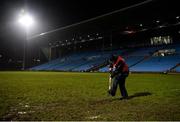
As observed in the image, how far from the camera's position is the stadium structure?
3584cm

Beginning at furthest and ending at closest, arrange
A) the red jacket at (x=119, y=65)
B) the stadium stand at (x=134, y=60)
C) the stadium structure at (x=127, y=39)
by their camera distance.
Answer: the stadium stand at (x=134, y=60), the stadium structure at (x=127, y=39), the red jacket at (x=119, y=65)

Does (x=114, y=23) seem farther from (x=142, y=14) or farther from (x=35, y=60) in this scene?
(x=35, y=60)

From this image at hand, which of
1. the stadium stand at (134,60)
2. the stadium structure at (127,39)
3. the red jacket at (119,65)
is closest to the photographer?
the red jacket at (119,65)

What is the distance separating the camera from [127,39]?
5178cm

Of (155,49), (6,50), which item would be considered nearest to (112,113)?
(155,49)

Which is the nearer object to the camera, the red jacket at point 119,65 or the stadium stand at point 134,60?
the red jacket at point 119,65

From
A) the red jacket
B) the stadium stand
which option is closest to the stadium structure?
the stadium stand

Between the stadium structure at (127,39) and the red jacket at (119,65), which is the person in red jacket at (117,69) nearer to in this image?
the red jacket at (119,65)

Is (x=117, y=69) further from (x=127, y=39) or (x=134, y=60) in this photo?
(x=127, y=39)

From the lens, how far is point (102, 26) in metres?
45.3

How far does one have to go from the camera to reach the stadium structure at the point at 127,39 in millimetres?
35844

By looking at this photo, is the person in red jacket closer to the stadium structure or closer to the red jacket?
the red jacket

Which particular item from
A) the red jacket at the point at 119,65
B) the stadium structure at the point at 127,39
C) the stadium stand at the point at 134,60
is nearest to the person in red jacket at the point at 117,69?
the red jacket at the point at 119,65

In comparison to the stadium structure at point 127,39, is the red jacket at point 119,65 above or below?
below
